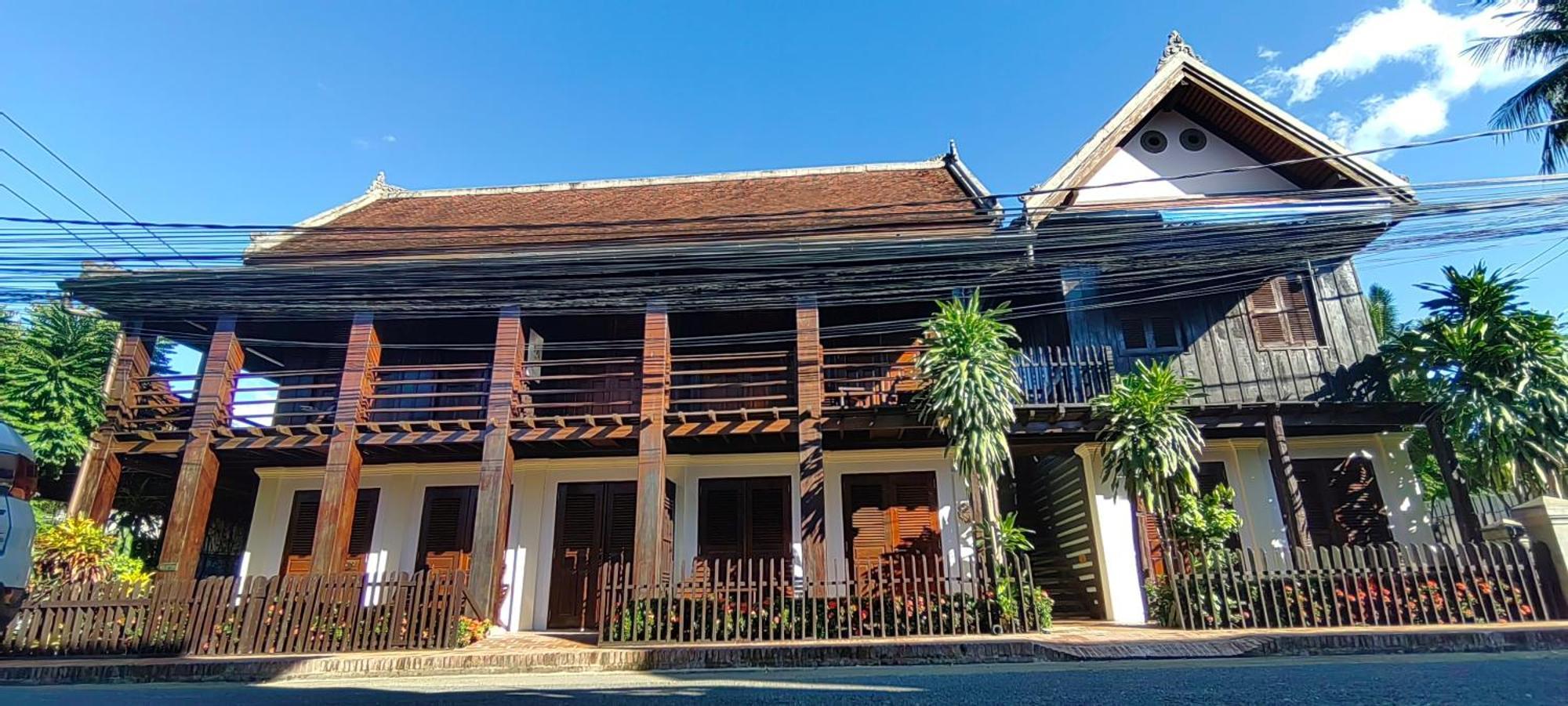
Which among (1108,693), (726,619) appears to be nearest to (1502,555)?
(1108,693)

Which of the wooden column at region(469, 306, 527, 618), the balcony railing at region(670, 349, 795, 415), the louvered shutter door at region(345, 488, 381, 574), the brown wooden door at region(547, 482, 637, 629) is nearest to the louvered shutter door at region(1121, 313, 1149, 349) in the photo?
the balcony railing at region(670, 349, 795, 415)

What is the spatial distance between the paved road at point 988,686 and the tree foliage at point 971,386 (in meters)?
2.91

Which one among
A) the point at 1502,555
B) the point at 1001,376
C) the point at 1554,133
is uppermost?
the point at 1554,133

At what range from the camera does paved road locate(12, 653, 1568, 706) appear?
452 centimetres

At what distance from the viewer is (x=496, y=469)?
10.2 metres

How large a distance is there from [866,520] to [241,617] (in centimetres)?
813

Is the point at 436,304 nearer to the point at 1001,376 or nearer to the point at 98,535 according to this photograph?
the point at 98,535

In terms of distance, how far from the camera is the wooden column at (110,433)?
10.2 meters

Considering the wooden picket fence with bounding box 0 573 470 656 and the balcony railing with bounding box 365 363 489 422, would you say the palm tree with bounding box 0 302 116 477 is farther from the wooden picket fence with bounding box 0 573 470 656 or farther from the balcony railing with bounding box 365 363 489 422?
the balcony railing with bounding box 365 363 489 422

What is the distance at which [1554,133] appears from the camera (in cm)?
1342

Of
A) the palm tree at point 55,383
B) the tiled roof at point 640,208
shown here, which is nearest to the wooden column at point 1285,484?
the tiled roof at point 640,208

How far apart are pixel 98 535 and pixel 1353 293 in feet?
60.6

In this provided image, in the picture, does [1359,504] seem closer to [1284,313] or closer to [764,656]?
[1284,313]

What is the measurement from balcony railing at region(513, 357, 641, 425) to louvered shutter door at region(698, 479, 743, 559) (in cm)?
181
